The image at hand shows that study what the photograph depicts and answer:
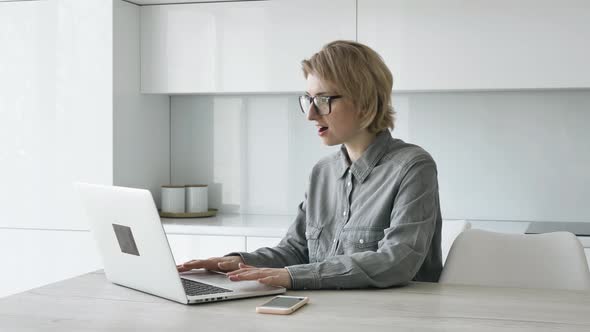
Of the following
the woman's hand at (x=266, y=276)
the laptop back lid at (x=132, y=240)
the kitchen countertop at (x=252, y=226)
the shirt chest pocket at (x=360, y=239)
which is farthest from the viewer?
the kitchen countertop at (x=252, y=226)

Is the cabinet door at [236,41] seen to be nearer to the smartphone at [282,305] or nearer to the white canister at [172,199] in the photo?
the white canister at [172,199]

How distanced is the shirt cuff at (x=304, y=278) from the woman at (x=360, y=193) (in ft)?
0.06

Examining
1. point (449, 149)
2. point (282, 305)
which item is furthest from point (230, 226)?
point (282, 305)

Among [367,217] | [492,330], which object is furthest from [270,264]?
[492,330]

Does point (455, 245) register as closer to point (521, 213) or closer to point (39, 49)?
point (521, 213)

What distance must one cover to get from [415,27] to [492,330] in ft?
7.59

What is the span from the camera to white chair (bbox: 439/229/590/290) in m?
2.09

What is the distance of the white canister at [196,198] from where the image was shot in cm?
404

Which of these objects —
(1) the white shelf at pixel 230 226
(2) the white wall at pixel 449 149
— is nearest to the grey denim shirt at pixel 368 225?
(1) the white shelf at pixel 230 226

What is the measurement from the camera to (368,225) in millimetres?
2062

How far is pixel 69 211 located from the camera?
383cm

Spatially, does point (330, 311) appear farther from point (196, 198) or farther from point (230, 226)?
point (196, 198)

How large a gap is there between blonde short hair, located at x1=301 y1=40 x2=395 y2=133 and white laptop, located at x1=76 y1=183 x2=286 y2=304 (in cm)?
58

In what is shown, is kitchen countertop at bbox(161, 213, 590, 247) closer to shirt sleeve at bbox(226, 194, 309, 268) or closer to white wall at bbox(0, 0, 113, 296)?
white wall at bbox(0, 0, 113, 296)
